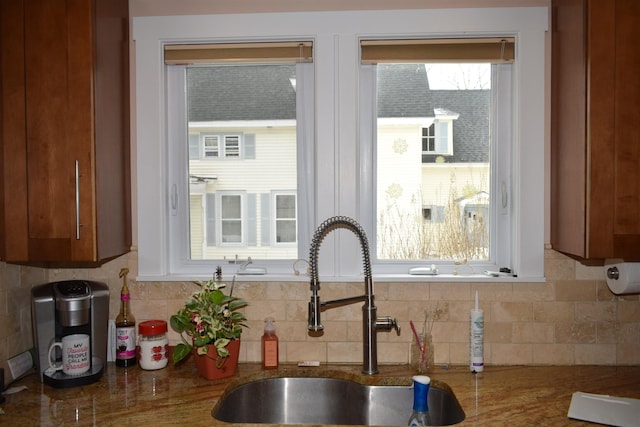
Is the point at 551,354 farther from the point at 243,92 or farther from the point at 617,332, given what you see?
the point at 243,92

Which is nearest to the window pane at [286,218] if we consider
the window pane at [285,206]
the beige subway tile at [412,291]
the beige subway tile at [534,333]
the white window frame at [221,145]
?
the window pane at [285,206]

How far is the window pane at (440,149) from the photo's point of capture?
6.73 feet

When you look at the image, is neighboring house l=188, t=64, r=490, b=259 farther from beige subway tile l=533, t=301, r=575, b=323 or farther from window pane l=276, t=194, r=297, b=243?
beige subway tile l=533, t=301, r=575, b=323

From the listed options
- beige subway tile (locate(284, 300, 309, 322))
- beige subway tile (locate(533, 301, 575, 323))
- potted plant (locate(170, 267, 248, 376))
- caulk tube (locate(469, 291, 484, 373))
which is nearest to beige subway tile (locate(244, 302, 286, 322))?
beige subway tile (locate(284, 300, 309, 322))

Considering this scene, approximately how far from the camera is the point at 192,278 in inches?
78.4

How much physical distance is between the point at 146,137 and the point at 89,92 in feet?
1.16

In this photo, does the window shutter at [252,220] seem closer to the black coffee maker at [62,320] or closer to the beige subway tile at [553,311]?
the black coffee maker at [62,320]

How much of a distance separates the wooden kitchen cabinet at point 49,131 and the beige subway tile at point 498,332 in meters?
1.36

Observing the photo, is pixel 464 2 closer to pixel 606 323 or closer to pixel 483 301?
pixel 483 301

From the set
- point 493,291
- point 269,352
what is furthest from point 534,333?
point 269,352

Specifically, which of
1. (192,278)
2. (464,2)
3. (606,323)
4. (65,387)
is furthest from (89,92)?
(606,323)

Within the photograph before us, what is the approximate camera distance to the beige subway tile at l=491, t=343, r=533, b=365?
1935mm

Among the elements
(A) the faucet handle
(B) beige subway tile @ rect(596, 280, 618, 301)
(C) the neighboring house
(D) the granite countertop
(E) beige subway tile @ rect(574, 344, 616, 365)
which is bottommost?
(D) the granite countertop

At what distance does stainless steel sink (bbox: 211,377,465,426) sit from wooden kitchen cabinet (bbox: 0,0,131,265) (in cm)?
68
